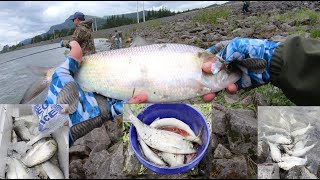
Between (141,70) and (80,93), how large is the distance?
0.46 meters

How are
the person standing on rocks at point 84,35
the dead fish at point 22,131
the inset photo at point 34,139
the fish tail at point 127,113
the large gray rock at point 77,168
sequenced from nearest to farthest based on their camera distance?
the inset photo at point 34,139
the dead fish at point 22,131
the fish tail at point 127,113
the large gray rock at point 77,168
the person standing on rocks at point 84,35

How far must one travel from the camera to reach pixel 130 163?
2.62m

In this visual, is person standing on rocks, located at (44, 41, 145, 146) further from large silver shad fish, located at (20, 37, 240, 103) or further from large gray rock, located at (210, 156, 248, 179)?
large gray rock, located at (210, 156, 248, 179)

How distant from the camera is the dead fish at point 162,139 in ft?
8.02

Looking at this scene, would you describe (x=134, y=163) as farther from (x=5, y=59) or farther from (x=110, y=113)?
(x=5, y=59)

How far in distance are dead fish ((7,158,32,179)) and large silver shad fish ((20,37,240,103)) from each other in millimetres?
806

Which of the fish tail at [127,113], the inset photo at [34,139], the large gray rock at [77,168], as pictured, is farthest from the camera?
the large gray rock at [77,168]

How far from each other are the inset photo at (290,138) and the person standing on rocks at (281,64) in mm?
193

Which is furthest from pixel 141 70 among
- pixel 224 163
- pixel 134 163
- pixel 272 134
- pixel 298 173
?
pixel 298 173

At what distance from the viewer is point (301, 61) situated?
121 inches

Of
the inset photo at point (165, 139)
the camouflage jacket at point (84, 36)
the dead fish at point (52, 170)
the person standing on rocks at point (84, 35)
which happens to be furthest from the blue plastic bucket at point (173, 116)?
the camouflage jacket at point (84, 36)

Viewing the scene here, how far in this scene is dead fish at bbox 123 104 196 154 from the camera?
244cm

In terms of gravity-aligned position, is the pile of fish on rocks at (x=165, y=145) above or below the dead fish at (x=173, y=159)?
above

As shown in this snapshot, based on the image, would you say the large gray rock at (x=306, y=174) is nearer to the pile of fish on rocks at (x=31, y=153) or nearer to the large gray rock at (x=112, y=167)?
the large gray rock at (x=112, y=167)
